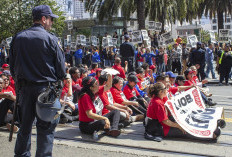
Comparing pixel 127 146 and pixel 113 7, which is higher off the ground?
pixel 113 7

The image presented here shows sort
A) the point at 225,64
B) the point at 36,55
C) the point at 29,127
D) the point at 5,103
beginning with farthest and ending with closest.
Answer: the point at 225,64
the point at 5,103
the point at 29,127
the point at 36,55

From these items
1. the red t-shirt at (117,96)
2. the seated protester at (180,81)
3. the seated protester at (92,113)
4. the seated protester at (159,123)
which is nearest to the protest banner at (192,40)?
the seated protester at (180,81)

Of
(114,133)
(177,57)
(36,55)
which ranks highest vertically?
(36,55)

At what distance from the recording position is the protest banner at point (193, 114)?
5062 mm

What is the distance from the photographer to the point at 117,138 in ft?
16.8

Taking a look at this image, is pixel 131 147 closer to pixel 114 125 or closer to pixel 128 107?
pixel 114 125

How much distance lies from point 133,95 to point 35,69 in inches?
156

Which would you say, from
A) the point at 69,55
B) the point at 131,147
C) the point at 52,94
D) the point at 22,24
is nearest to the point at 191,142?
the point at 131,147

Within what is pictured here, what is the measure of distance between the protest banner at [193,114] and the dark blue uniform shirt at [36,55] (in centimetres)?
249

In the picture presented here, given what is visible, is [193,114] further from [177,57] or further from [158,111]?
[177,57]

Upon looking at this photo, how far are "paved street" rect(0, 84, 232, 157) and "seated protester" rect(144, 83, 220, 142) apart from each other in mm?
131

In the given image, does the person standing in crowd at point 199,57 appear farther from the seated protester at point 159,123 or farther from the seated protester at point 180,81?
the seated protester at point 159,123

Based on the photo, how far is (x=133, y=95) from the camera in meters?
7.01

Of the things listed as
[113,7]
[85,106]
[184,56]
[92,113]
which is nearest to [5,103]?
[85,106]
